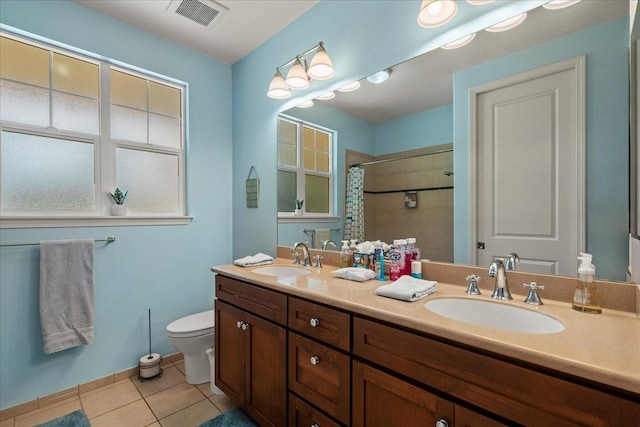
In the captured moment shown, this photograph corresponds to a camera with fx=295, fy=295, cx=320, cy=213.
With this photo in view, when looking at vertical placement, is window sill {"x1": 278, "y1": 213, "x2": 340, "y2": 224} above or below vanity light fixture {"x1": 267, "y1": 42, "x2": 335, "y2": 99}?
below

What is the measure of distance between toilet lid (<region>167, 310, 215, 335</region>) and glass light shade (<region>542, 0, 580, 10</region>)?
8.16 ft

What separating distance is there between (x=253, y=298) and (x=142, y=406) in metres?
1.14

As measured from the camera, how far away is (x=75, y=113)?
2.05 meters

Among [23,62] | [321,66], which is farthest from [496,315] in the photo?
[23,62]

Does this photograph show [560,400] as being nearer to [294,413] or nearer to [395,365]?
[395,365]

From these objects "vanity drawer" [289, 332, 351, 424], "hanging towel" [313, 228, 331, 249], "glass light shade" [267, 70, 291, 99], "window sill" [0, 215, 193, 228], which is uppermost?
"glass light shade" [267, 70, 291, 99]

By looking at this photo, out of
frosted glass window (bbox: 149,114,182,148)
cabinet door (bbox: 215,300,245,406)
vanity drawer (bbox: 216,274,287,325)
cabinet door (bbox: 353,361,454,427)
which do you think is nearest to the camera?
cabinet door (bbox: 353,361,454,427)

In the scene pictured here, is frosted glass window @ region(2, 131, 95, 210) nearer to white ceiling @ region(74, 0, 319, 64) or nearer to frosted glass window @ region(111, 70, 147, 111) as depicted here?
frosted glass window @ region(111, 70, 147, 111)

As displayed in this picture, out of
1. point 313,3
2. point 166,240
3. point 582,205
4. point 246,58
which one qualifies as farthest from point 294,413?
point 246,58

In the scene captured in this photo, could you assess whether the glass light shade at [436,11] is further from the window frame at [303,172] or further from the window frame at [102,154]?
the window frame at [102,154]

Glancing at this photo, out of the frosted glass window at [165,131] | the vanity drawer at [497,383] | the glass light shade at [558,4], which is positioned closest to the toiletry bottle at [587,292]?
the vanity drawer at [497,383]

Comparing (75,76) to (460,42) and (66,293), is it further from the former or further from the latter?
(460,42)

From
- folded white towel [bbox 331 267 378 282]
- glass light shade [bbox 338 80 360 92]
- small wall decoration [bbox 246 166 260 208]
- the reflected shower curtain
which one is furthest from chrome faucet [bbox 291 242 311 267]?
glass light shade [bbox 338 80 360 92]

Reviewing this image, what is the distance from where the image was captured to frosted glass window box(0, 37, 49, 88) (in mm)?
1840
